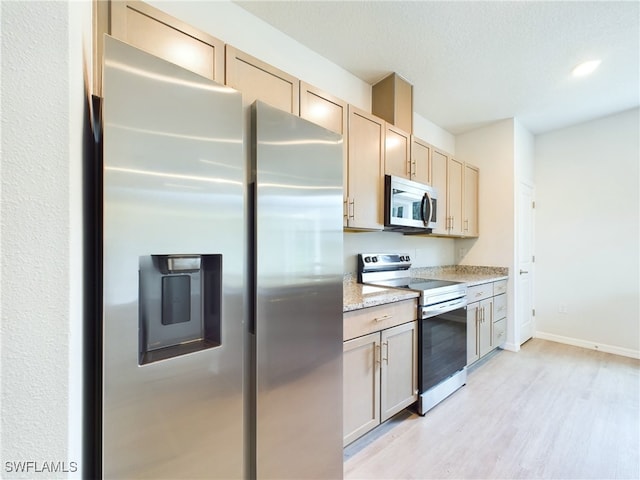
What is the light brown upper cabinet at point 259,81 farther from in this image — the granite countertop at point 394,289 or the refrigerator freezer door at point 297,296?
the granite countertop at point 394,289

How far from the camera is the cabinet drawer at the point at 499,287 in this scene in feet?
10.1

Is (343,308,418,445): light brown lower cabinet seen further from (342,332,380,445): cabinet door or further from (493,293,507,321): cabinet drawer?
(493,293,507,321): cabinet drawer

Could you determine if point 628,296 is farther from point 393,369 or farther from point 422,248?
point 393,369

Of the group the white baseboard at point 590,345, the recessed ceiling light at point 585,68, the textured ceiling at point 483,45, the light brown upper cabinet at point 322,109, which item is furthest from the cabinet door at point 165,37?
the white baseboard at point 590,345

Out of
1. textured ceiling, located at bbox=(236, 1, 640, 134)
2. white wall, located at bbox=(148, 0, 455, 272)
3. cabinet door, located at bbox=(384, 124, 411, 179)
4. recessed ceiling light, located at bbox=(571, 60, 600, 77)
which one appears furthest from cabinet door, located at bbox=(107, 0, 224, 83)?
recessed ceiling light, located at bbox=(571, 60, 600, 77)

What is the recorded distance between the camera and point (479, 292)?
109 inches

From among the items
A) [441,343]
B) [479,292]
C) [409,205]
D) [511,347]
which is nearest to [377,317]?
[441,343]

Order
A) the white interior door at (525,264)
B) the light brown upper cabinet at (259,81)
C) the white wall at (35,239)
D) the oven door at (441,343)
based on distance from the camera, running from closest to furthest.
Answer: the white wall at (35,239) < the light brown upper cabinet at (259,81) < the oven door at (441,343) < the white interior door at (525,264)

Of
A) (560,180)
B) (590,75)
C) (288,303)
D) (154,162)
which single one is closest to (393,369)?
(288,303)

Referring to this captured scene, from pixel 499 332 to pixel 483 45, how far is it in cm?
286

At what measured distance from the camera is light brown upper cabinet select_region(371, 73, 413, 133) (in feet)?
8.09

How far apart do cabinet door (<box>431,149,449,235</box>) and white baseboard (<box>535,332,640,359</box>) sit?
221cm

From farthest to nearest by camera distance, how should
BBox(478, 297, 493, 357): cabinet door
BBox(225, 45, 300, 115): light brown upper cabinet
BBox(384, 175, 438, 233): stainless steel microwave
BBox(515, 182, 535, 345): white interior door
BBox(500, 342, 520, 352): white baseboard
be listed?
BBox(515, 182, 535, 345): white interior door, BBox(500, 342, 520, 352): white baseboard, BBox(478, 297, 493, 357): cabinet door, BBox(384, 175, 438, 233): stainless steel microwave, BBox(225, 45, 300, 115): light brown upper cabinet

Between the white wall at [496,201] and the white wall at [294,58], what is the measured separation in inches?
30.7
